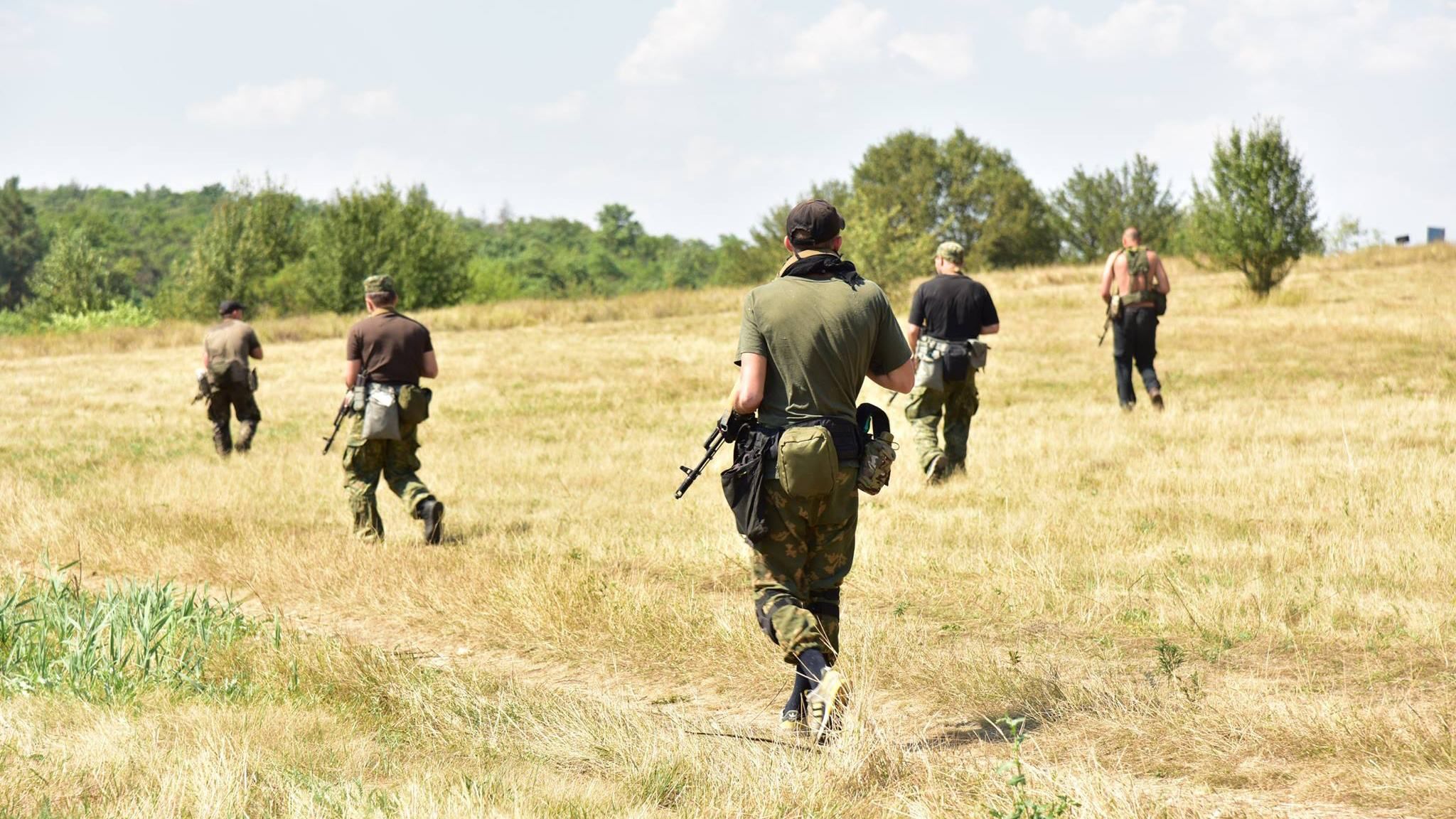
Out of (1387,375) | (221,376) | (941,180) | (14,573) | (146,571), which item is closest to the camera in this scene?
(14,573)

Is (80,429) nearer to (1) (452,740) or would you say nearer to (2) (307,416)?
(2) (307,416)

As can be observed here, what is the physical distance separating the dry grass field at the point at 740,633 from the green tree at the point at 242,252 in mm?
55979

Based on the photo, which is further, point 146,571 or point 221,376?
point 221,376

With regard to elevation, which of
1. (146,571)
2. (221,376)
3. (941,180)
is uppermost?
(941,180)

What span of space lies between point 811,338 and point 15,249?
118159 millimetres

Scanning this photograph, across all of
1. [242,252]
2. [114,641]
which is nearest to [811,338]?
[114,641]

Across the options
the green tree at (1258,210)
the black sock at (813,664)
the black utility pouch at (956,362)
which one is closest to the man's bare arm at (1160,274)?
the black utility pouch at (956,362)

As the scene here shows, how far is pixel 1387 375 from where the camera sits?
671 inches

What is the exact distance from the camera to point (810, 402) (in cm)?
468

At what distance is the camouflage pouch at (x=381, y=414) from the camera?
8.76m

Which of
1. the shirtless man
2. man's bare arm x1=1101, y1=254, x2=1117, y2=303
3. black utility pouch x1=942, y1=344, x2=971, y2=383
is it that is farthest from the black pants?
black utility pouch x1=942, y1=344, x2=971, y2=383

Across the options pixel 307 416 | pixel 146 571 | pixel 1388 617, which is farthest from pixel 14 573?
pixel 307 416

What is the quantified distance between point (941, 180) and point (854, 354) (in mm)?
85085

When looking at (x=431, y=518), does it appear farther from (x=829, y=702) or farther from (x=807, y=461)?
(x=829, y=702)
